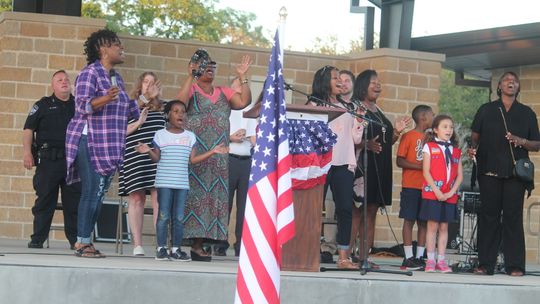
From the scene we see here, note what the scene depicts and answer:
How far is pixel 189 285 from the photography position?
9.49 metres

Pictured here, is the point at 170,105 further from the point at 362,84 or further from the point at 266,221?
the point at 266,221

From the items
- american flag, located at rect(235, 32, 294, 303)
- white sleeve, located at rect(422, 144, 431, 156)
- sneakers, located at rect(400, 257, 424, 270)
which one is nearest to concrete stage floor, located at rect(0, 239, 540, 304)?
sneakers, located at rect(400, 257, 424, 270)

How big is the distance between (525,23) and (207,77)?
7.58 m

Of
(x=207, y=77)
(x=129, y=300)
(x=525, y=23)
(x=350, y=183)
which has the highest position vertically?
(x=525, y=23)

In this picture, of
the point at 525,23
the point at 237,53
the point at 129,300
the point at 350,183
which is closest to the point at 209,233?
the point at 350,183

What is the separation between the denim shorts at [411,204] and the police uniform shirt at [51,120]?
380 cm

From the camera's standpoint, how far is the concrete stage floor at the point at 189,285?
9.30 metres

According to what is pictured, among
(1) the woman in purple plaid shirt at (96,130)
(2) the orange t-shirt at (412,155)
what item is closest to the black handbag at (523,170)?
(2) the orange t-shirt at (412,155)

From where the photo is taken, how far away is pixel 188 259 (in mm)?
11516

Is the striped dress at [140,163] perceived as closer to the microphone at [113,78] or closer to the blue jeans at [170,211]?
the blue jeans at [170,211]

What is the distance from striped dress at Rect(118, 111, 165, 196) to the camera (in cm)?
1189

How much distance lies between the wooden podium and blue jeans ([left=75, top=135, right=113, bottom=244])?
4.91ft

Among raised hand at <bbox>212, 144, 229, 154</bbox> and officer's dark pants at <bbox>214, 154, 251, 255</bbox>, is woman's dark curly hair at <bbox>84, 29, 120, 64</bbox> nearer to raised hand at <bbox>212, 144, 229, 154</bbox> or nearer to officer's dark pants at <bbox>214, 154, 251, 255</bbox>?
raised hand at <bbox>212, 144, 229, 154</bbox>

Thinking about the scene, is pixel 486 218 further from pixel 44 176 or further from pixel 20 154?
pixel 20 154
